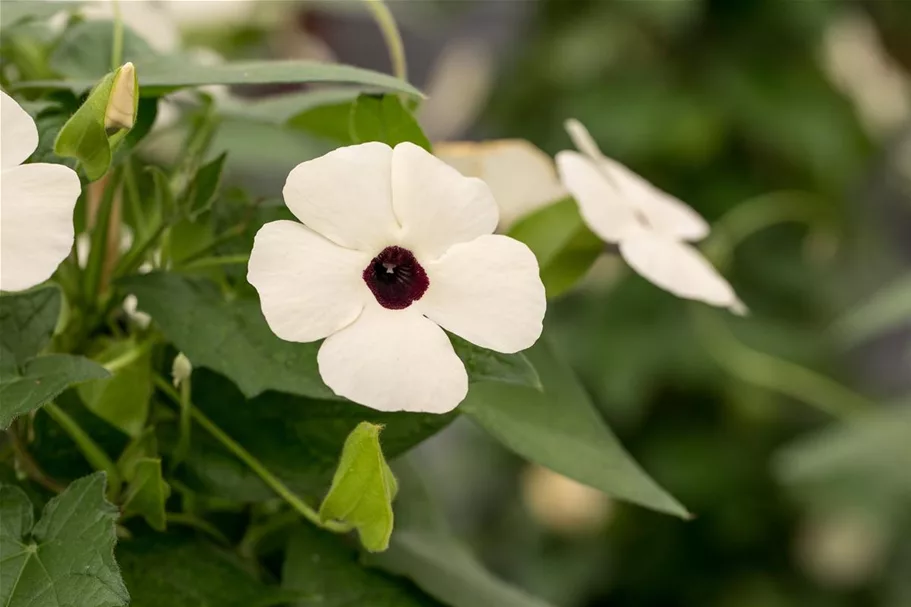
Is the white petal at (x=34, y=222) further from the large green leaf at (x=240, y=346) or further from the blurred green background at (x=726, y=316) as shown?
the blurred green background at (x=726, y=316)

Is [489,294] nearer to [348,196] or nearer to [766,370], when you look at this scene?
[348,196]

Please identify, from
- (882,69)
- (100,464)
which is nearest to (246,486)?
(100,464)

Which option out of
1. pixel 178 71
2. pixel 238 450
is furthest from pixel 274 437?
pixel 178 71

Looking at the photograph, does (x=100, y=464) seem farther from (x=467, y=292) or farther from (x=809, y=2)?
(x=809, y=2)

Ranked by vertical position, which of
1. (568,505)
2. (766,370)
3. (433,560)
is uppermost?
(433,560)

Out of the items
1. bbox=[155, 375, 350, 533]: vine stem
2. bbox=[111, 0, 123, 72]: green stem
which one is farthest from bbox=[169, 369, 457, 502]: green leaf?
bbox=[111, 0, 123, 72]: green stem

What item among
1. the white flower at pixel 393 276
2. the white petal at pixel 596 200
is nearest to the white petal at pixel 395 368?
the white flower at pixel 393 276

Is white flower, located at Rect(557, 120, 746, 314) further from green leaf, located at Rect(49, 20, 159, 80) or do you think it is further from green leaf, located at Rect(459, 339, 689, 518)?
green leaf, located at Rect(49, 20, 159, 80)
